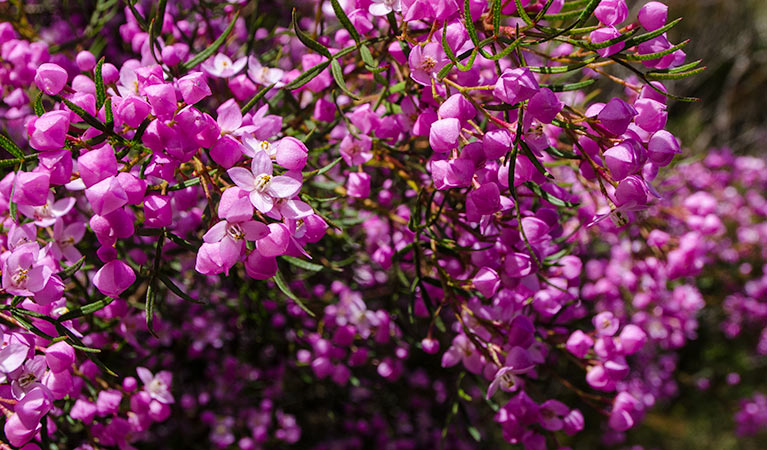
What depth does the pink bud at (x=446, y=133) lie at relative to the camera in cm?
52

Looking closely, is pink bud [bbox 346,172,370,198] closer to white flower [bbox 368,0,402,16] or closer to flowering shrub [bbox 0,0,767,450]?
flowering shrub [bbox 0,0,767,450]

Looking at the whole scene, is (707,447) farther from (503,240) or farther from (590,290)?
(503,240)

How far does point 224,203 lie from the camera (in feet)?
1.53

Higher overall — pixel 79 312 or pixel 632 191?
pixel 632 191

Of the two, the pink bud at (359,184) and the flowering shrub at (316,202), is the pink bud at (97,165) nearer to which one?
the flowering shrub at (316,202)

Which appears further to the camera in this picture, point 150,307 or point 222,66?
point 222,66

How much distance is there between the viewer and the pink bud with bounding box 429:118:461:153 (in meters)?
0.52

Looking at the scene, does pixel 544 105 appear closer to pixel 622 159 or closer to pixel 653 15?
pixel 622 159

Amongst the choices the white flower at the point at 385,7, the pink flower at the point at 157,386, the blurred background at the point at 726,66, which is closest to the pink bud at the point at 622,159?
the white flower at the point at 385,7

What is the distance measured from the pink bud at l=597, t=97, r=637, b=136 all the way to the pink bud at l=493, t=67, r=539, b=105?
84 millimetres

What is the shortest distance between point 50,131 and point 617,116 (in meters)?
0.53

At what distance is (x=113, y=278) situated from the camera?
525 millimetres

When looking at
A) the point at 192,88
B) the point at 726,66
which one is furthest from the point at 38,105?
the point at 726,66

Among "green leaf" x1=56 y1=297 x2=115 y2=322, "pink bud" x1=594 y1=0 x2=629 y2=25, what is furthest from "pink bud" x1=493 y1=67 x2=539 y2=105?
"green leaf" x1=56 y1=297 x2=115 y2=322
